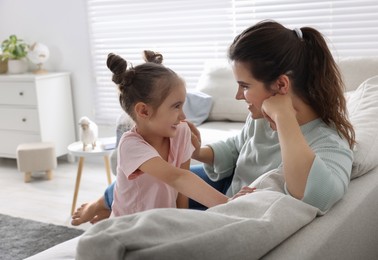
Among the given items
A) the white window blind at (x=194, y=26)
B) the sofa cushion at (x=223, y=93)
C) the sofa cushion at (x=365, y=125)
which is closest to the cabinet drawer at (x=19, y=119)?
the white window blind at (x=194, y=26)

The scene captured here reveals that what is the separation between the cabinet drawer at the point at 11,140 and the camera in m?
4.30

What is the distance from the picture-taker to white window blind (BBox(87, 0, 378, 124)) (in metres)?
3.36

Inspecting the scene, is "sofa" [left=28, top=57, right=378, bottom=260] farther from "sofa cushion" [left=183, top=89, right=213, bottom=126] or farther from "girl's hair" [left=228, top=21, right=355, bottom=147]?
"sofa cushion" [left=183, top=89, right=213, bottom=126]

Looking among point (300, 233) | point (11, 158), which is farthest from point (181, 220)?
point (11, 158)

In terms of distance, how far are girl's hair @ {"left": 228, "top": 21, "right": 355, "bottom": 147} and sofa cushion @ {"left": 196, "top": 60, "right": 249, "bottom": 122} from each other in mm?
1829

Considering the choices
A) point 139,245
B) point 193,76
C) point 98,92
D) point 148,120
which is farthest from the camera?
point 98,92

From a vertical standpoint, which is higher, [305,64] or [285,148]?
[305,64]

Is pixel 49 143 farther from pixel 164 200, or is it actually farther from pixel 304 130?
pixel 304 130

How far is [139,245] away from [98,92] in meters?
3.85

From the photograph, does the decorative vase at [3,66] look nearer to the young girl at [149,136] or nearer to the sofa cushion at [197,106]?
the sofa cushion at [197,106]

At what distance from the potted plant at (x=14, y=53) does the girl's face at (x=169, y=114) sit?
3.21 m

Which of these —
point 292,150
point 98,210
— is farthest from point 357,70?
point 292,150

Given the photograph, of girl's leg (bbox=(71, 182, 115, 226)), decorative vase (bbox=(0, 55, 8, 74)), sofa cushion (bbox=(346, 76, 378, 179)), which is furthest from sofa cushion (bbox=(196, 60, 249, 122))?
decorative vase (bbox=(0, 55, 8, 74))

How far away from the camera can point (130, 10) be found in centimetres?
414
